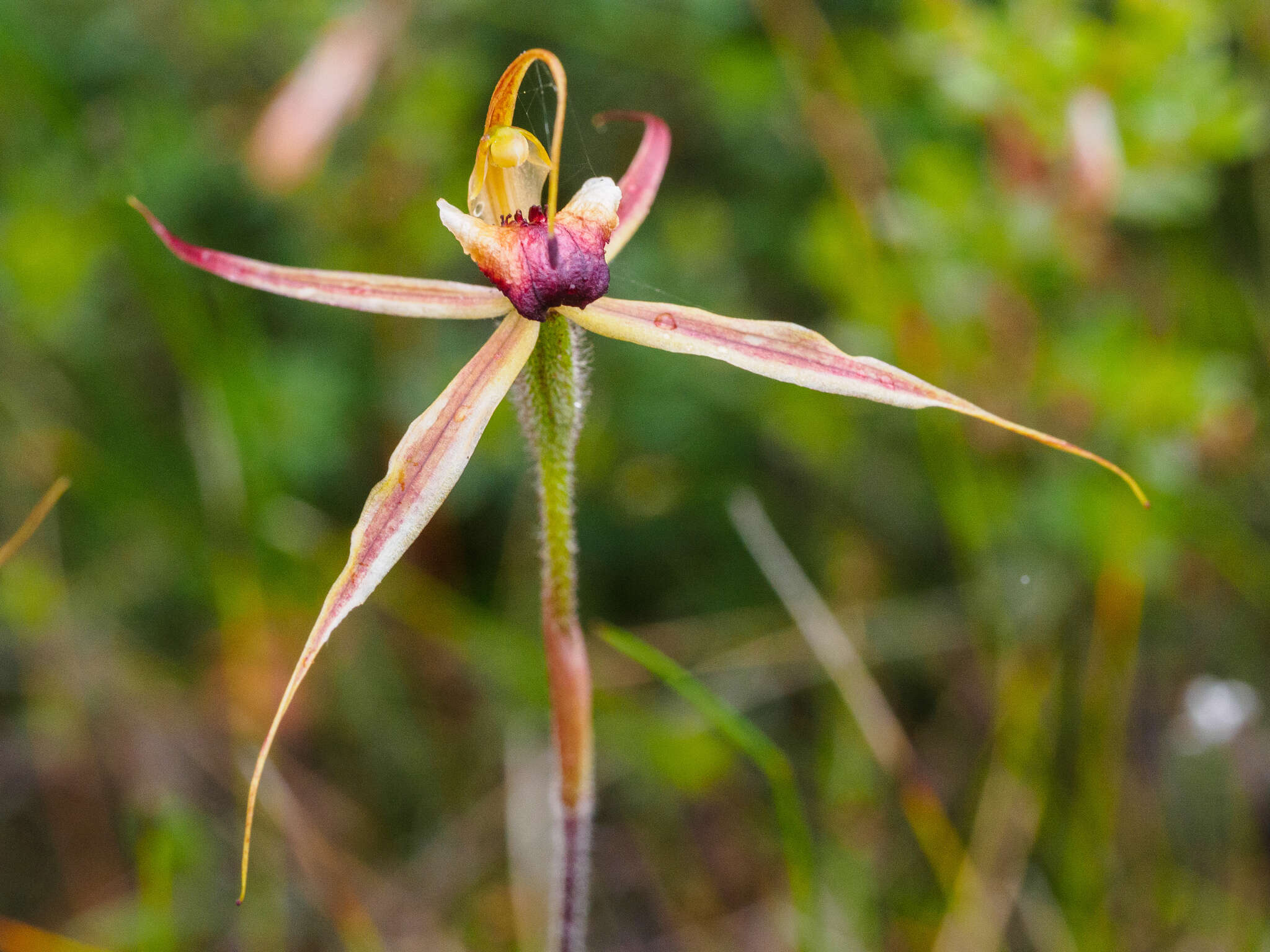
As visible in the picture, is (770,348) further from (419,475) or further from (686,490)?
(686,490)

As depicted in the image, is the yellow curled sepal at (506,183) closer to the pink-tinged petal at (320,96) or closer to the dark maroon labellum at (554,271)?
the dark maroon labellum at (554,271)

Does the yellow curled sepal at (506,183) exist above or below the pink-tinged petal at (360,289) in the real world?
above

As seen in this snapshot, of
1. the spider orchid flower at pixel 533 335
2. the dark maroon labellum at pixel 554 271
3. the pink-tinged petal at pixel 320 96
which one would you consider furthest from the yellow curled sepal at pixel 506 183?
the pink-tinged petal at pixel 320 96

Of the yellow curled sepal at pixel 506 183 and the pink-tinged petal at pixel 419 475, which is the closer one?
the pink-tinged petal at pixel 419 475

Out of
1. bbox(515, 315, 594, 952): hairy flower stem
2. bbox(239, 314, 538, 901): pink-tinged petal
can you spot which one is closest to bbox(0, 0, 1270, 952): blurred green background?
bbox(515, 315, 594, 952): hairy flower stem

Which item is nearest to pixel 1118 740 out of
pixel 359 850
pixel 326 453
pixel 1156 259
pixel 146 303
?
pixel 1156 259

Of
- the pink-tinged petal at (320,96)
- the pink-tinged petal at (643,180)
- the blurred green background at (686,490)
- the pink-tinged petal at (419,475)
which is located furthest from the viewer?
the pink-tinged petal at (320,96)

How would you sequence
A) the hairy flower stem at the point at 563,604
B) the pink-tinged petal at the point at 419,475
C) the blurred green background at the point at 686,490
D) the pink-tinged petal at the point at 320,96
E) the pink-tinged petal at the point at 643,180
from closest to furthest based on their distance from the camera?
the pink-tinged petal at the point at 419,475 < the hairy flower stem at the point at 563,604 < the pink-tinged petal at the point at 643,180 < the blurred green background at the point at 686,490 < the pink-tinged petal at the point at 320,96
